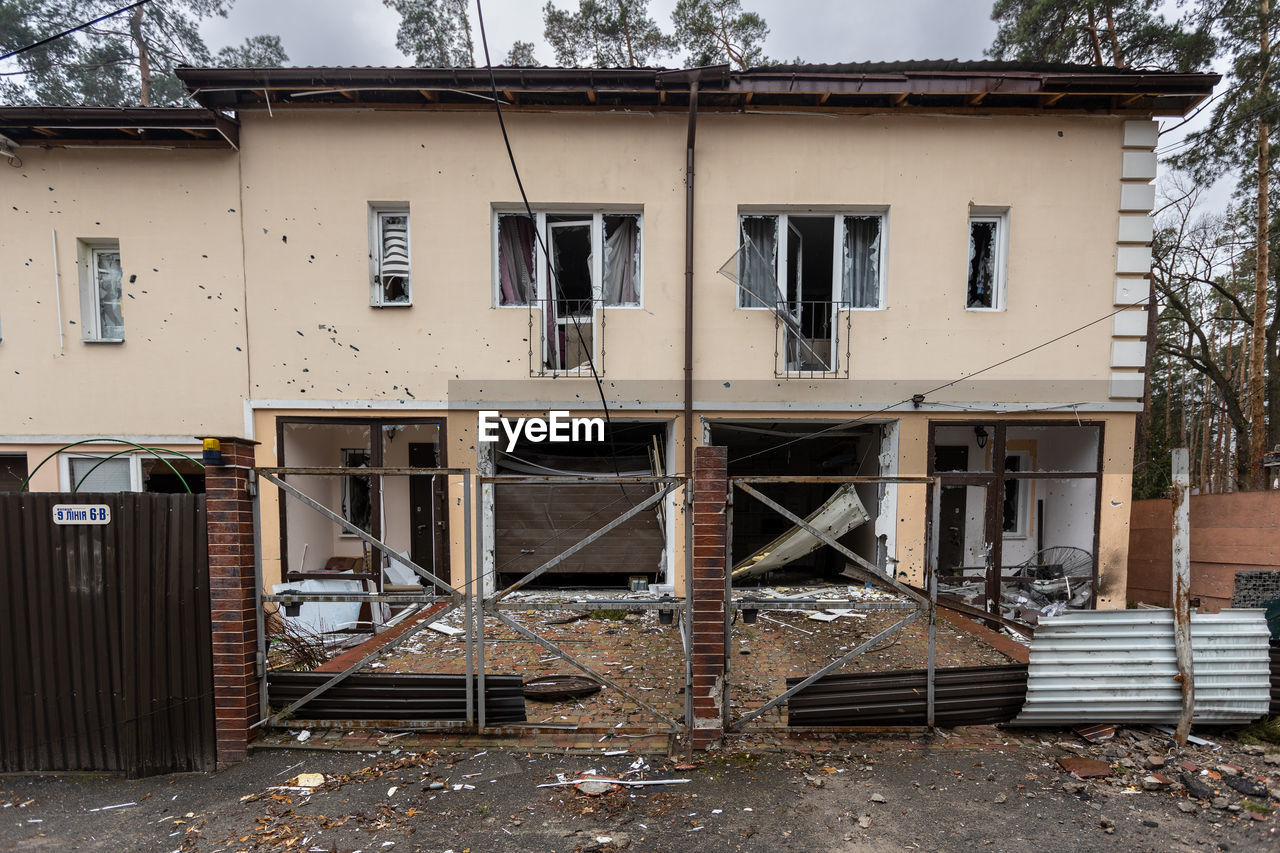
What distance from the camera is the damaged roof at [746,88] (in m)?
6.07

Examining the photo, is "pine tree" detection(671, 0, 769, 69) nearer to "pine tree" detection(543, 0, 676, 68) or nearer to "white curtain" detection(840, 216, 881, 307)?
"pine tree" detection(543, 0, 676, 68)

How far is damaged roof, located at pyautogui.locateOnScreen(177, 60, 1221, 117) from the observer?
6066mm

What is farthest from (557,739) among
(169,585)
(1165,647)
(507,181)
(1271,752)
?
(507,181)

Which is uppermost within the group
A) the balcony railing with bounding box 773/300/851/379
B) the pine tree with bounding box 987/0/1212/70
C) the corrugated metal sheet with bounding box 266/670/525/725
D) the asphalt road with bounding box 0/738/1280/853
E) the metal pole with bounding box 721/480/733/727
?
the pine tree with bounding box 987/0/1212/70

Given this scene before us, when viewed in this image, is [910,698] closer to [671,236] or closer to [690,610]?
[690,610]

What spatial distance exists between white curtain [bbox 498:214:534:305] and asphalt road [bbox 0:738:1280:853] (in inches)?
208

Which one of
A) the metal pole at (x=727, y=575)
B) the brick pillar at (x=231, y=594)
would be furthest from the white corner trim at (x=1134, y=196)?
the brick pillar at (x=231, y=594)

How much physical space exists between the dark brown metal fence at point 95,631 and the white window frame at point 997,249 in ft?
27.0

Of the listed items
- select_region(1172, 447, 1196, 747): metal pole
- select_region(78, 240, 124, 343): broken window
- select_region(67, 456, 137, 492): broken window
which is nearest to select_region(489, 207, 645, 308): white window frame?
select_region(78, 240, 124, 343): broken window

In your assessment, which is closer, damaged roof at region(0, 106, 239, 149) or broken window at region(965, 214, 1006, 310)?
damaged roof at region(0, 106, 239, 149)

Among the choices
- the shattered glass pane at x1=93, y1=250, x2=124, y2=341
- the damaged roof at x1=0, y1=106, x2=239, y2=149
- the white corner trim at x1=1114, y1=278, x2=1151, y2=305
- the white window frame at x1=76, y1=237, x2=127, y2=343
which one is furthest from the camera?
the shattered glass pane at x1=93, y1=250, x2=124, y2=341

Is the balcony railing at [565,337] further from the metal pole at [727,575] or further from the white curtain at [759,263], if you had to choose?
the metal pole at [727,575]

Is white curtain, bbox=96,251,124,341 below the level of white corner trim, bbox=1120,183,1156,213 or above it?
below

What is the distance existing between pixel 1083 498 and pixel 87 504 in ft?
33.6
